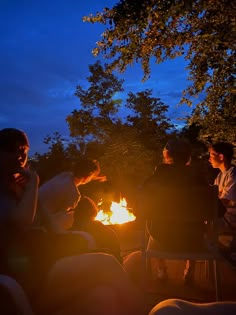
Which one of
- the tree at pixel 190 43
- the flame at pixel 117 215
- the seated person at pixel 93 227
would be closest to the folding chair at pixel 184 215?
the seated person at pixel 93 227

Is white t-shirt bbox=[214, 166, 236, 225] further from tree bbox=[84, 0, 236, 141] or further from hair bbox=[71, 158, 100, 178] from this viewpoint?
tree bbox=[84, 0, 236, 141]

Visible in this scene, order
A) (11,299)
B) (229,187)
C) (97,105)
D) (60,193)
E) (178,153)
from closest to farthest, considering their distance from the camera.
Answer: (11,299) < (178,153) < (60,193) < (229,187) < (97,105)

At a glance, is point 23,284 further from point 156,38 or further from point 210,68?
point 210,68

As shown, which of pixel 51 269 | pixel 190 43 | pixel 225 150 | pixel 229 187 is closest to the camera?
pixel 51 269

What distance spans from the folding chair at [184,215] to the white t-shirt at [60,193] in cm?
87

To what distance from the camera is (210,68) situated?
640 centimetres

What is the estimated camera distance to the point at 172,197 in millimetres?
2648

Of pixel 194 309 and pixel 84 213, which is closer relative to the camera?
pixel 194 309

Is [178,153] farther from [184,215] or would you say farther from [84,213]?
[84,213]

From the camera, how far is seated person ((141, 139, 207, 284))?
8.79 feet

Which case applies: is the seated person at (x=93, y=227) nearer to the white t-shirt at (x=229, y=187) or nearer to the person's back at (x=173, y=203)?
the person's back at (x=173, y=203)

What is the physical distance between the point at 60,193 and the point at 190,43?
12.8ft

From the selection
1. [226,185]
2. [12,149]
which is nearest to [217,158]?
[226,185]

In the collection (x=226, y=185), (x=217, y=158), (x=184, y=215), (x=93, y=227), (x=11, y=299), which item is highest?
(x=217, y=158)
